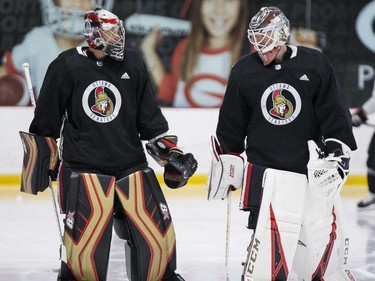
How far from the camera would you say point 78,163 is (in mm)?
4305

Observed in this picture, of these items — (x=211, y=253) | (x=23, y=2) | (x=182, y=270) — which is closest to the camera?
(x=182, y=270)

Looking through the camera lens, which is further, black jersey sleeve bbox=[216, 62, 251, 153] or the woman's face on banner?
the woman's face on banner

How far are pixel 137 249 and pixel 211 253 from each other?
1.60 meters

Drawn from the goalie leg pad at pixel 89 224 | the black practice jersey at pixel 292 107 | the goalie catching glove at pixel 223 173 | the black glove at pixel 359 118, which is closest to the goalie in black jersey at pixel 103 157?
the goalie leg pad at pixel 89 224

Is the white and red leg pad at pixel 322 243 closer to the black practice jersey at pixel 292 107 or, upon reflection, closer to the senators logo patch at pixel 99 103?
the black practice jersey at pixel 292 107

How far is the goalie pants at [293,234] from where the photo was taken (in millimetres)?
4020

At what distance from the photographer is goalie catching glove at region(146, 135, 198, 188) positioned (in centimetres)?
441

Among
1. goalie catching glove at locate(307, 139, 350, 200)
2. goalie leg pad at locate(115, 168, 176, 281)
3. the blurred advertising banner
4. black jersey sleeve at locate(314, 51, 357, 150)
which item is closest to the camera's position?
goalie catching glove at locate(307, 139, 350, 200)

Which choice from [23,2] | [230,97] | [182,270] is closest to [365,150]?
[23,2]

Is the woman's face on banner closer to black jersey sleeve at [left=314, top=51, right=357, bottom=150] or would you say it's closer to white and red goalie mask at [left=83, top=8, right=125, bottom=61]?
white and red goalie mask at [left=83, top=8, right=125, bottom=61]

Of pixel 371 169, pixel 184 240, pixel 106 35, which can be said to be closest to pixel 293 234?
pixel 106 35

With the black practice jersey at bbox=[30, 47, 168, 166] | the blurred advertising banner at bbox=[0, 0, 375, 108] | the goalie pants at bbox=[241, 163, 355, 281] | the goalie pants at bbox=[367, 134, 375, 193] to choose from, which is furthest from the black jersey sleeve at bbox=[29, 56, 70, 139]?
the blurred advertising banner at bbox=[0, 0, 375, 108]

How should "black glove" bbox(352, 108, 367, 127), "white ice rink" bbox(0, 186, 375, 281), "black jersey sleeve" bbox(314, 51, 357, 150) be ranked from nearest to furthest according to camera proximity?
"black jersey sleeve" bbox(314, 51, 357, 150) < "white ice rink" bbox(0, 186, 375, 281) < "black glove" bbox(352, 108, 367, 127)

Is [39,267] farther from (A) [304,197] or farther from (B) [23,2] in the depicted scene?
(B) [23,2]
